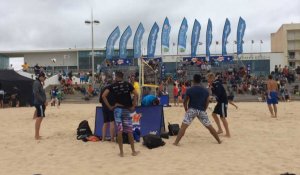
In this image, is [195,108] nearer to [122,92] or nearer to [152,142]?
[152,142]

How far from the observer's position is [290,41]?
59.5 m

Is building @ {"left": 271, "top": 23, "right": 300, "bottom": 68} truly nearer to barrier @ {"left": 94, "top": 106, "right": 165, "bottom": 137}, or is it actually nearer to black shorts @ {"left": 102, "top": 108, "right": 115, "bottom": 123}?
barrier @ {"left": 94, "top": 106, "right": 165, "bottom": 137}

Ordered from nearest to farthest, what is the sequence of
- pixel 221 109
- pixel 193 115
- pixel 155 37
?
pixel 193 115, pixel 221 109, pixel 155 37

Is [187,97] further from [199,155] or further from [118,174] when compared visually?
[118,174]

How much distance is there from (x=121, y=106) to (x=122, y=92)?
26cm

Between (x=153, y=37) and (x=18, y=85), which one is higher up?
→ (x=153, y=37)

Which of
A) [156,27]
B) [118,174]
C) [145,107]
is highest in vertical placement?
[156,27]

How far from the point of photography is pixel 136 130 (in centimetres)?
793

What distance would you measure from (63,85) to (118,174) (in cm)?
2629

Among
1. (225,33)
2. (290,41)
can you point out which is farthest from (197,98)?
(290,41)

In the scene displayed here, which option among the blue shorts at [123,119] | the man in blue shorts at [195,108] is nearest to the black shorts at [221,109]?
the man in blue shorts at [195,108]

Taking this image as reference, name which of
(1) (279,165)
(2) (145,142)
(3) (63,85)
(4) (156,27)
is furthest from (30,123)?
(4) (156,27)

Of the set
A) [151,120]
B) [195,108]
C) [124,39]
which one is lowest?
[151,120]

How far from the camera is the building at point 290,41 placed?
58.1 m
